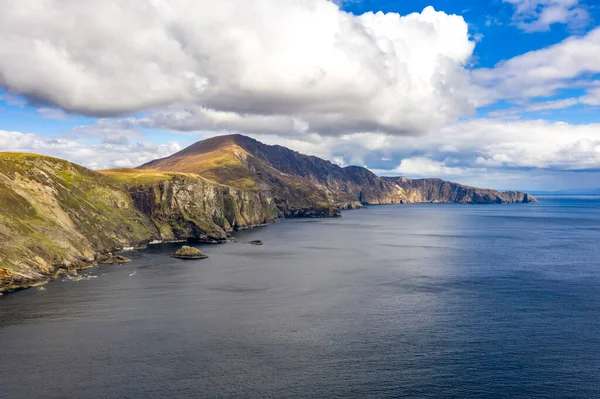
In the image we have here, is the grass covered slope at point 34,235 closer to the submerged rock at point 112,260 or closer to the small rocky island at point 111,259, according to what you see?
the small rocky island at point 111,259

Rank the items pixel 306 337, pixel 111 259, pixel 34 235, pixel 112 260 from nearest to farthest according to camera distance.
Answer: pixel 306 337, pixel 34 235, pixel 112 260, pixel 111 259

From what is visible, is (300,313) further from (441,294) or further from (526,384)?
(526,384)

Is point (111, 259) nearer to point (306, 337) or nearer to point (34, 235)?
point (34, 235)

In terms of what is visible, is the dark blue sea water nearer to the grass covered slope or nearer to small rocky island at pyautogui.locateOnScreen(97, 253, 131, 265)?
the grass covered slope

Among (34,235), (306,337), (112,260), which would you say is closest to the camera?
(306,337)

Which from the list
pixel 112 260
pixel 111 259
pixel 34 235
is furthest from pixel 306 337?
pixel 111 259

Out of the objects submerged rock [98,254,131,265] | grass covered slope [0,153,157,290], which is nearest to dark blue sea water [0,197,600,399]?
→ grass covered slope [0,153,157,290]
